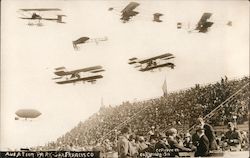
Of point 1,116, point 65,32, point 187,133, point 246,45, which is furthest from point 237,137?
point 1,116

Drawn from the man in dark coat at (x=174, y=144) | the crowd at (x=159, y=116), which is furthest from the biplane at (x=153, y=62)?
the man in dark coat at (x=174, y=144)

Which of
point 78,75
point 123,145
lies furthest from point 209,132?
point 78,75

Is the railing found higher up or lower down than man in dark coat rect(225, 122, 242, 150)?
higher up

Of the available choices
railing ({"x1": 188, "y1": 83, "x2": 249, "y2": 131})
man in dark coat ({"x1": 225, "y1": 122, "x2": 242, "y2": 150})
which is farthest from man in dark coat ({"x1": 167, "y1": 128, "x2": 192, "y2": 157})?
man in dark coat ({"x1": 225, "y1": 122, "x2": 242, "y2": 150})

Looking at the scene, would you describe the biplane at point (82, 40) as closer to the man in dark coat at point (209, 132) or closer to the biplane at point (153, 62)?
the biplane at point (153, 62)

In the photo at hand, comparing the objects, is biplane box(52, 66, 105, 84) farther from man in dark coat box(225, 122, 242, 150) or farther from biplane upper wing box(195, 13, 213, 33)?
man in dark coat box(225, 122, 242, 150)

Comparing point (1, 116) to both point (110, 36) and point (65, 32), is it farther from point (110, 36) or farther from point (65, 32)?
point (110, 36)
